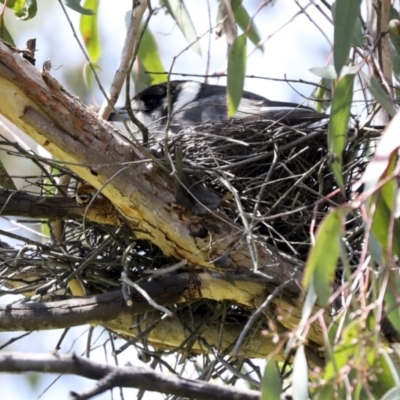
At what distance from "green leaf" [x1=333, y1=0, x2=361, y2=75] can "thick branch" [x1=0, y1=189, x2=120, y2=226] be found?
60cm

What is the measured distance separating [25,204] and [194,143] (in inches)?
19.1

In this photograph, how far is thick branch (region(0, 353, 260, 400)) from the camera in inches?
30.4

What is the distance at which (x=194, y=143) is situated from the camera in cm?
196

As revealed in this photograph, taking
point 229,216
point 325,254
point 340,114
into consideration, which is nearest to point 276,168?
point 229,216

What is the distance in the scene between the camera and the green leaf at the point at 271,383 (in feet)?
3.86

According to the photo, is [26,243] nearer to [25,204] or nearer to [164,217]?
[25,204]

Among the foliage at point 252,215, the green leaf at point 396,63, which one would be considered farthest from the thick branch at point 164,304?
the green leaf at point 396,63

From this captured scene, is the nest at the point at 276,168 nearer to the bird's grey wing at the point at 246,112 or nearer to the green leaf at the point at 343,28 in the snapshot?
the bird's grey wing at the point at 246,112

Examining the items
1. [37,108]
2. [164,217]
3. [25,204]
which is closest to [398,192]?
[164,217]

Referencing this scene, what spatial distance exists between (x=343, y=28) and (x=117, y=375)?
2.40 feet

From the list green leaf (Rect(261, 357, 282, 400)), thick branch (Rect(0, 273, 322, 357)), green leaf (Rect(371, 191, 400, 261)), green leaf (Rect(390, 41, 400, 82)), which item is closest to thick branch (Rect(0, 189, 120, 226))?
thick branch (Rect(0, 273, 322, 357))

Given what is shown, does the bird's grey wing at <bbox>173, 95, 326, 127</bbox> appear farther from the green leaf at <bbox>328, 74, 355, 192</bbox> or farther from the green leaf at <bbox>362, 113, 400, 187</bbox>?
the green leaf at <bbox>362, 113, 400, 187</bbox>

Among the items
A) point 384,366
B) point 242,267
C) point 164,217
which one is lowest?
point 384,366

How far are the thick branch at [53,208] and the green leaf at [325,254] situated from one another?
0.69 metres
